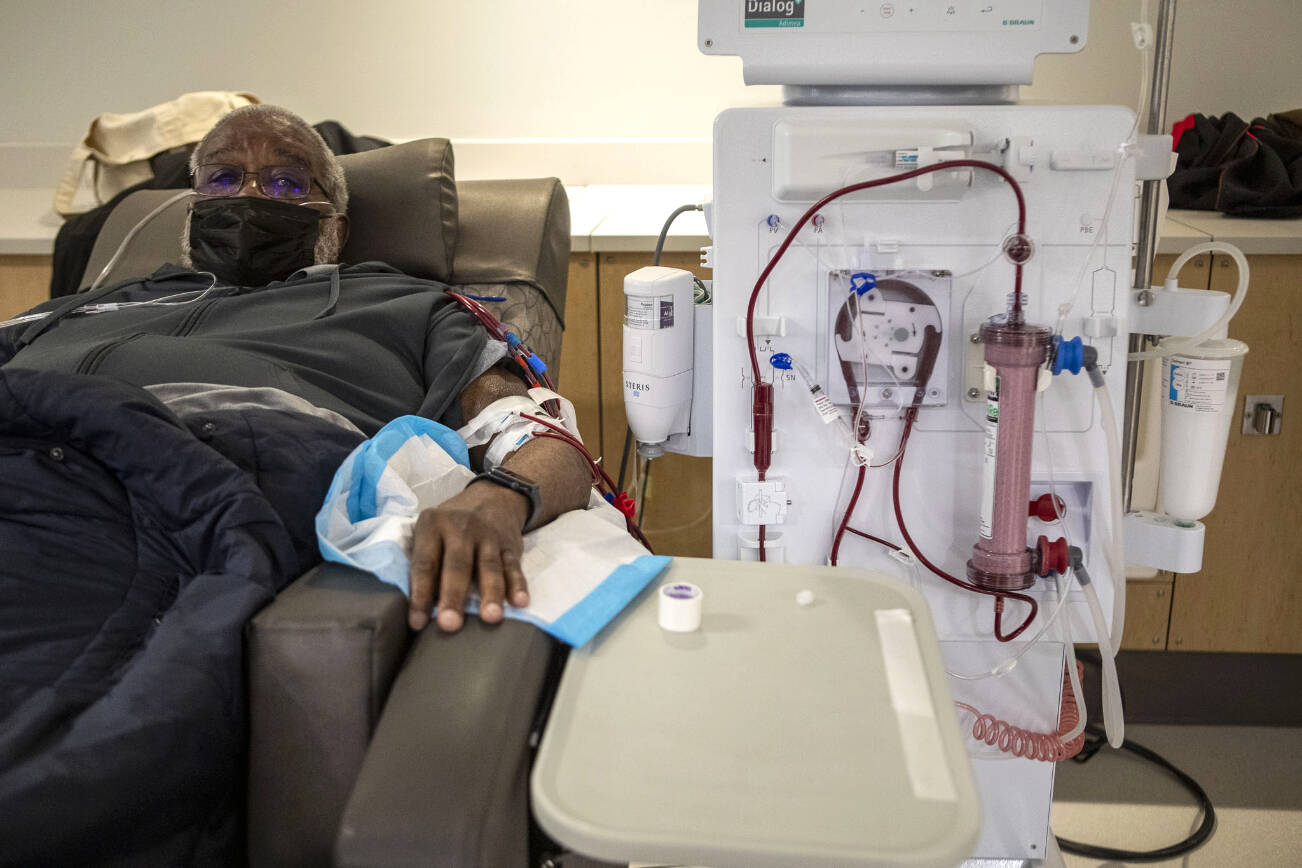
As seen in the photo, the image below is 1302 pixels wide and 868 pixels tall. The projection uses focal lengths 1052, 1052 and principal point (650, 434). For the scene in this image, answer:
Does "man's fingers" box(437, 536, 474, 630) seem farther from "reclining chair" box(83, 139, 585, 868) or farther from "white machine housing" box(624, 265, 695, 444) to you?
"white machine housing" box(624, 265, 695, 444)

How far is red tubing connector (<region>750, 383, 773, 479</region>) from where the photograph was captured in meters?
1.32

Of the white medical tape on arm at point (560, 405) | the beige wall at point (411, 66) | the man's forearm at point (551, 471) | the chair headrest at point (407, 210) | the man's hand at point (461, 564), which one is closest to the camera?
the man's hand at point (461, 564)

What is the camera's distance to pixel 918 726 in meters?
0.81

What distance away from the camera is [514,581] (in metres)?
1.00

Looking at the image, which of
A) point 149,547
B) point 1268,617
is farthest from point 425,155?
point 1268,617

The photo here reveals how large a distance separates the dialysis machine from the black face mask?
2.72 ft

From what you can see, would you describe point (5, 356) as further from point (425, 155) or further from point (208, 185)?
point (425, 155)

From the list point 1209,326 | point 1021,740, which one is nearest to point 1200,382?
point 1209,326

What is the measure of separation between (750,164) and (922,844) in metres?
0.85

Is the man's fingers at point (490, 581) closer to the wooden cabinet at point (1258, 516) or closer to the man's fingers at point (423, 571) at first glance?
the man's fingers at point (423, 571)

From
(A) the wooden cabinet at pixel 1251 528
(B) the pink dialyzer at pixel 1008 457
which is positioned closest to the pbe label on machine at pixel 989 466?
(B) the pink dialyzer at pixel 1008 457

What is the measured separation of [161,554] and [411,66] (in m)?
1.97

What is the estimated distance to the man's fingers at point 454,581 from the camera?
37.1 inches

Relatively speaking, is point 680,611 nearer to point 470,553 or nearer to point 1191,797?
point 470,553
